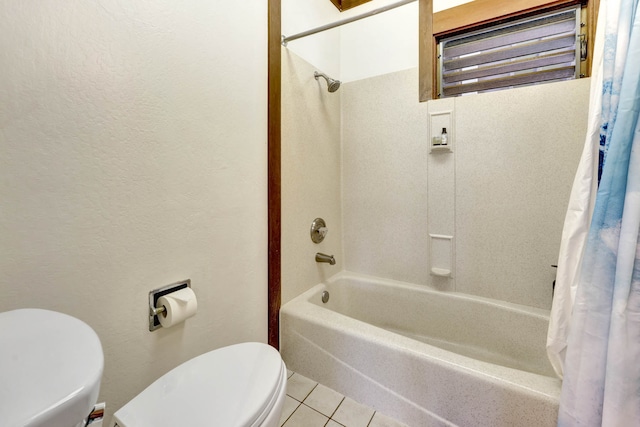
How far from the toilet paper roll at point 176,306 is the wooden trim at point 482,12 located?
2.02 m

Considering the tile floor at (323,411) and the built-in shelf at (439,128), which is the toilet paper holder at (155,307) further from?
the built-in shelf at (439,128)

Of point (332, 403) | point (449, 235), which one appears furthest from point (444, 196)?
point (332, 403)

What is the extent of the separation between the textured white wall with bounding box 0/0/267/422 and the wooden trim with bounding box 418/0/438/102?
39.8 inches

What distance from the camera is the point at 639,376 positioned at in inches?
27.7

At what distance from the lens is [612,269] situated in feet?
2.45

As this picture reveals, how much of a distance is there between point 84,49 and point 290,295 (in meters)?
1.37

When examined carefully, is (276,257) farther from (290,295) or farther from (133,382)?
(133,382)

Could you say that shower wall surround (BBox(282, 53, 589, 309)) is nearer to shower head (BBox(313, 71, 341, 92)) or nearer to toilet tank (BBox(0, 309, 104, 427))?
shower head (BBox(313, 71, 341, 92))

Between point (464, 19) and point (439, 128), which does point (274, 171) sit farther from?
point (464, 19)

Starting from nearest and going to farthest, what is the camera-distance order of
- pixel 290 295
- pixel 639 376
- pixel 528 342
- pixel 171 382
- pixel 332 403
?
pixel 639 376
pixel 171 382
pixel 332 403
pixel 528 342
pixel 290 295

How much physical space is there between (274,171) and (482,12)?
5.03 feet

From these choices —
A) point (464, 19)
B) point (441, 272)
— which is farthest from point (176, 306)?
point (464, 19)

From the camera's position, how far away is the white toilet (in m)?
0.34

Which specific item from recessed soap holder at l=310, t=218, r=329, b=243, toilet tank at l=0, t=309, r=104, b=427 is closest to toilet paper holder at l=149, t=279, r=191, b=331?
toilet tank at l=0, t=309, r=104, b=427
